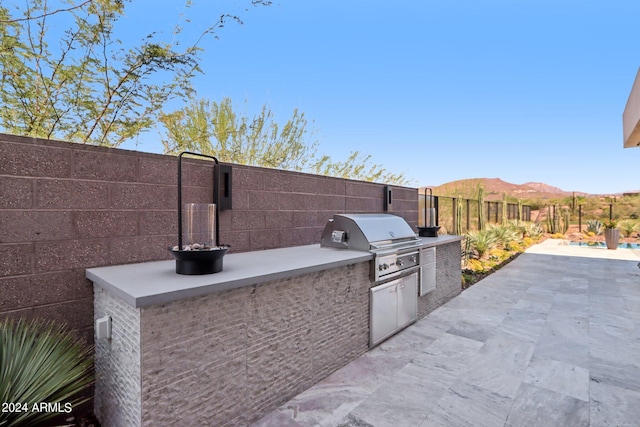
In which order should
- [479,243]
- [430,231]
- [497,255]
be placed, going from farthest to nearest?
[497,255]
[479,243]
[430,231]

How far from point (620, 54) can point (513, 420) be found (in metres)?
12.9

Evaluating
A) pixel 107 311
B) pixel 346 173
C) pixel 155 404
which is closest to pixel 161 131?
pixel 107 311

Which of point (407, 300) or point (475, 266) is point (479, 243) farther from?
point (407, 300)

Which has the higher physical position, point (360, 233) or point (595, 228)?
point (360, 233)

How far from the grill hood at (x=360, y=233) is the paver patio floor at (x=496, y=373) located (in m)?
1.03

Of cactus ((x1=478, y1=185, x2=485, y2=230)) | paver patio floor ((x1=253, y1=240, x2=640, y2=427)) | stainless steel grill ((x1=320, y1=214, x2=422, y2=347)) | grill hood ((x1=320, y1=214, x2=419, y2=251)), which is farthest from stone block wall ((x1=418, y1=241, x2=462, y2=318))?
cactus ((x1=478, y1=185, x2=485, y2=230))

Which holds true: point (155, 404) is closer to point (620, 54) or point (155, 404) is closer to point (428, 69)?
point (428, 69)

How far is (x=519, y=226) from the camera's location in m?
13.1

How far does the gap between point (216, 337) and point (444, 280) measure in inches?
149

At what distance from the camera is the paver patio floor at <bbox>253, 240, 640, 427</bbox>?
6.52 feet

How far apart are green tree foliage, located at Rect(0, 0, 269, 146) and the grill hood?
83.3 inches

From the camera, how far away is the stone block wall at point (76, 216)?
176cm

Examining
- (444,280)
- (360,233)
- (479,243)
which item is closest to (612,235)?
(479,243)

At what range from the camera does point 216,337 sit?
170 cm
